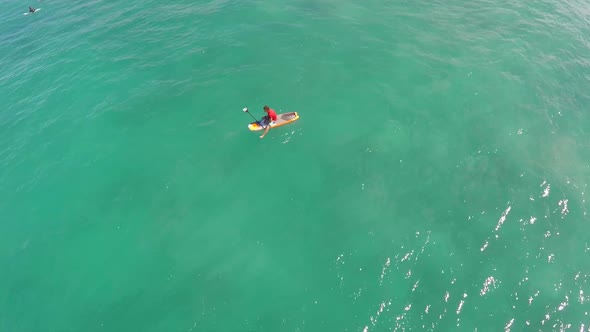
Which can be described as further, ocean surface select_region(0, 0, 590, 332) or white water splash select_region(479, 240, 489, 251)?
white water splash select_region(479, 240, 489, 251)

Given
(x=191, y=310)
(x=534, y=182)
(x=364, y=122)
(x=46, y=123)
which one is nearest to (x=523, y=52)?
(x=534, y=182)

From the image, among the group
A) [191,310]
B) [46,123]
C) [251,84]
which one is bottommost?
[191,310]

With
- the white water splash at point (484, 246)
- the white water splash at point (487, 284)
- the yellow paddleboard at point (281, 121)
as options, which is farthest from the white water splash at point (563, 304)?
the yellow paddleboard at point (281, 121)

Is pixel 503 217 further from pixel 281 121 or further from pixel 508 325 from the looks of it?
pixel 281 121

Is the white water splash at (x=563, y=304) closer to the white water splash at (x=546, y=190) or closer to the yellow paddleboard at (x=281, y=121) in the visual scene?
the white water splash at (x=546, y=190)

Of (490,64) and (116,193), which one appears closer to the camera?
(116,193)

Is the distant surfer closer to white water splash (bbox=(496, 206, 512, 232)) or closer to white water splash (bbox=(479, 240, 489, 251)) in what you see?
white water splash (bbox=(479, 240, 489, 251))

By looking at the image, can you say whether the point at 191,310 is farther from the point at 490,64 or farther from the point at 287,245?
the point at 490,64

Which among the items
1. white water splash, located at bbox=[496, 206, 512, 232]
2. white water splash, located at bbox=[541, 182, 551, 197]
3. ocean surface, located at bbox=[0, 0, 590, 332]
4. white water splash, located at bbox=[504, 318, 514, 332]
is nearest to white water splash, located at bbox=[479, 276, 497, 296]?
ocean surface, located at bbox=[0, 0, 590, 332]
